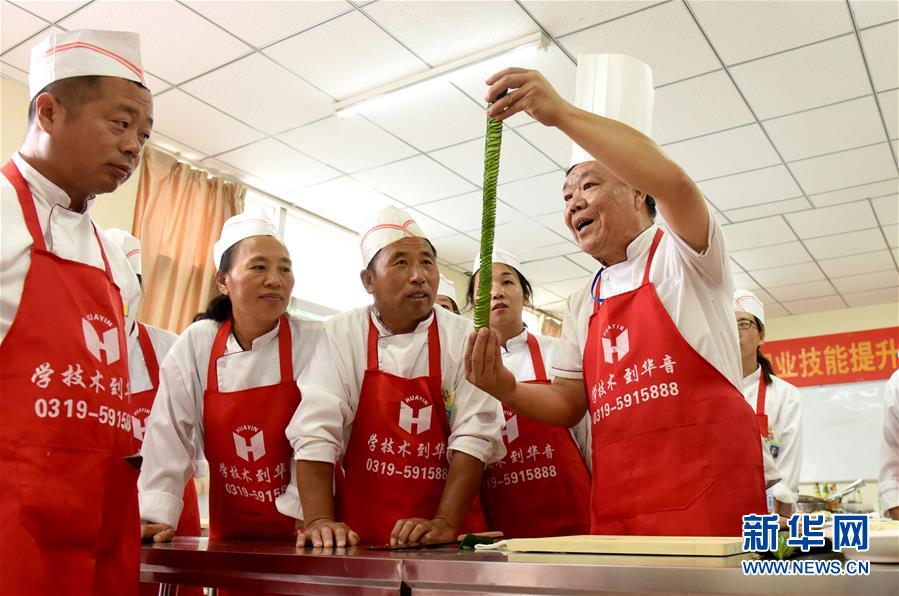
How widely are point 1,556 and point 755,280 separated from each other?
7863 millimetres

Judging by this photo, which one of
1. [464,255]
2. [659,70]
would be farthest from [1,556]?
[464,255]

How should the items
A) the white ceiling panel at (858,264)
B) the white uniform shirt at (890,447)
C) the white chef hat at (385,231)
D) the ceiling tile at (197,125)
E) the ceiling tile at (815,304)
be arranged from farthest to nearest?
→ 1. the ceiling tile at (815,304)
2. the white ceiling panel at (858,264)
3. the ceiling tile at (197,125)
4. the white uniform shirt at (890,447)
5. the white chef hat at (385,231)

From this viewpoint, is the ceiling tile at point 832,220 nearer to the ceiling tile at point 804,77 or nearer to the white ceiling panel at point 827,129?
the white ceiling panel at point 827,129

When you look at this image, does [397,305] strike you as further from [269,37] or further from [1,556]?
[269,37]

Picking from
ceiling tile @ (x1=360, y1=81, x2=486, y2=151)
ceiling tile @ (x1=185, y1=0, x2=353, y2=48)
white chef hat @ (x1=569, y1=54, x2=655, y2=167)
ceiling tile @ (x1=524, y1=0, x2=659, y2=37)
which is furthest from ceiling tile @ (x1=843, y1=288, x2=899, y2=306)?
white chef hat @ (x1=569, y1=54, x2=655, y2=167)

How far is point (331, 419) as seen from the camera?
Answer: 1.92 m

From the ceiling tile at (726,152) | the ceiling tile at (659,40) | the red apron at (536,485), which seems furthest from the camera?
the ceiling tile at (726,152)

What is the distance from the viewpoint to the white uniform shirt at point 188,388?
204 cm

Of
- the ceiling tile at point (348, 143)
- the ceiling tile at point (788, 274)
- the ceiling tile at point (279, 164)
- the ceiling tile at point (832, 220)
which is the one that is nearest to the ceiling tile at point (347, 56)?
the ceiling tile at point (348, 143)

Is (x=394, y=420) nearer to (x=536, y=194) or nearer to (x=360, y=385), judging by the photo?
(x=360, y=385)

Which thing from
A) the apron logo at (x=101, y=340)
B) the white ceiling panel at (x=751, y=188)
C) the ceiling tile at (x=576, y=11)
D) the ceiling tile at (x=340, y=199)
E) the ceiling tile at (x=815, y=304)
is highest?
the ceiling tile at (x=815, y=304)

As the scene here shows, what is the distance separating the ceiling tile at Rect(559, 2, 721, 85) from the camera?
3654 millimetres

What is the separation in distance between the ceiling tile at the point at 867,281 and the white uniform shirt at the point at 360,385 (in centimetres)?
709

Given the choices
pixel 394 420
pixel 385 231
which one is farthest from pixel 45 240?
pixel 385 231
